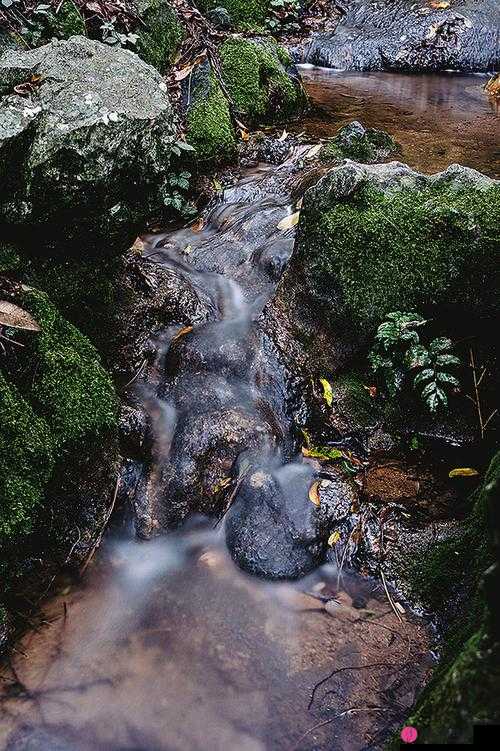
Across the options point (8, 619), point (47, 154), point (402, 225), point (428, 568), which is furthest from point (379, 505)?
point (47, 154)

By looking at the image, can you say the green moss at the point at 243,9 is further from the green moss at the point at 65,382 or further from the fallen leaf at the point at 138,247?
the green moss at the point at 65,382

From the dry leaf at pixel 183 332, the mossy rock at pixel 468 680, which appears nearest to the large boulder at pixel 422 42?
the dry leaf at pixel 183 332

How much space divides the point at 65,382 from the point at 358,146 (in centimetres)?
497

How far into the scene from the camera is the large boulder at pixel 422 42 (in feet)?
34.4

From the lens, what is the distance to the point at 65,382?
10.9ft

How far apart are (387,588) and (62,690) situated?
5.81ft

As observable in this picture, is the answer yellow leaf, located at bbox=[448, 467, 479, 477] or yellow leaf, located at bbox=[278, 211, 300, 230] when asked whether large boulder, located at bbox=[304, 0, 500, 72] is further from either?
yellow leaf, located at bbox=[448, 467, 479, 477]

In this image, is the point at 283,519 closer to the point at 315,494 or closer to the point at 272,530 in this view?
the point at 272,530

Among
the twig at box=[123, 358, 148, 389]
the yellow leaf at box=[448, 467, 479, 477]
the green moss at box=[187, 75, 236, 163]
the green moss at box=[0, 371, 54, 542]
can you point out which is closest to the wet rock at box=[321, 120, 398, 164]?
the green moss at box=[187, 75, 236, 163]

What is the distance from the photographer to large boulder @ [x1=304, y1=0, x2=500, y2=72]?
10477 mm

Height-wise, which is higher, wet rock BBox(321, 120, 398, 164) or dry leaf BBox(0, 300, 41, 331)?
wet rock BBox(321, 120, 398, 164)

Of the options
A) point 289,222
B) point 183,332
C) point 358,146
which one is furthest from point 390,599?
point 358,146

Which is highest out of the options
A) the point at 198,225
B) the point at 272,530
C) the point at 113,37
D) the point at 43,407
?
the point at 113,37

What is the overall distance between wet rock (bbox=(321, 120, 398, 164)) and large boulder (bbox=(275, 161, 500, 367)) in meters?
2.54
